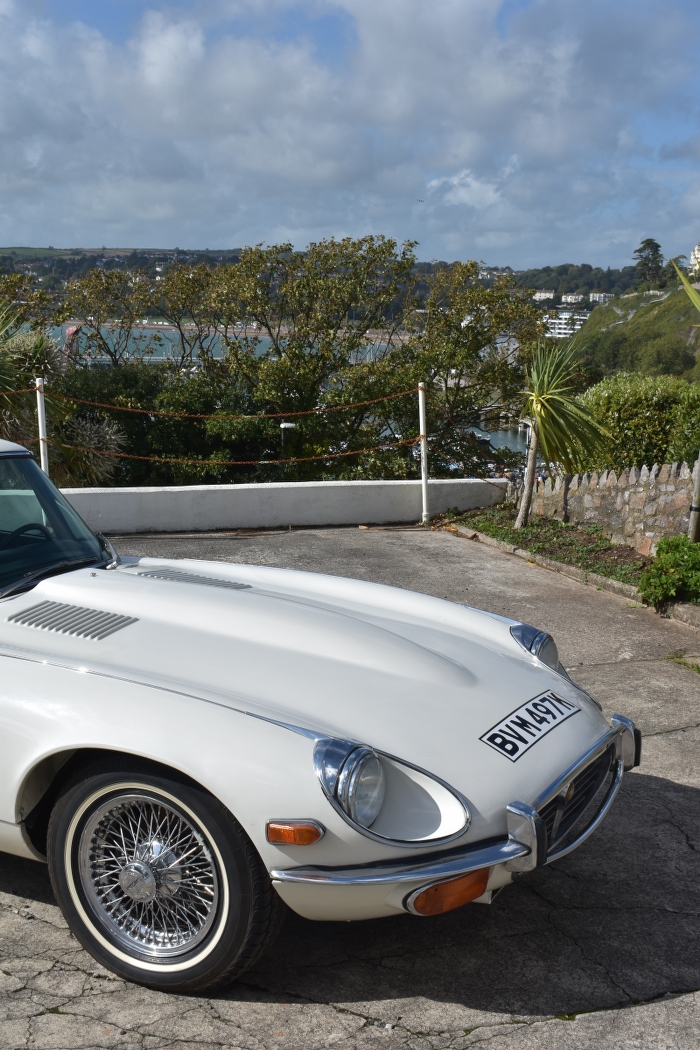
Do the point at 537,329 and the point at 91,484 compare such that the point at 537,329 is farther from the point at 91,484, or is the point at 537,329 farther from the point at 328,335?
the point at 91,484

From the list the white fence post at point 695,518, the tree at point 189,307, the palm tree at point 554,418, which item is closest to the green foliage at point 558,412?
the palm tree at point 554,418

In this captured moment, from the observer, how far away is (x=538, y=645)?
11.9 ft

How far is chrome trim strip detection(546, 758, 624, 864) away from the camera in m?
2.74

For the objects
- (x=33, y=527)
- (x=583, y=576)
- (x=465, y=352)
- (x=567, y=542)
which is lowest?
(x=583, y=576)

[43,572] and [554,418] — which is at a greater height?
[554,418]

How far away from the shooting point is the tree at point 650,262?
352 ft

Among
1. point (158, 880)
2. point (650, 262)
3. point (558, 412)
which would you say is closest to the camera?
point (158, 880)

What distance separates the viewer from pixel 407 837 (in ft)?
8.19

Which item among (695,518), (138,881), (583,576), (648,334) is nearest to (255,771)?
(138,881)

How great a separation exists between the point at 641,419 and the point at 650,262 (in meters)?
110

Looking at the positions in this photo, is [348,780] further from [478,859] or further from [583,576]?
[583,576]

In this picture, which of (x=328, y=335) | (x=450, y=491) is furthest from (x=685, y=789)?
(x=328, y=335)

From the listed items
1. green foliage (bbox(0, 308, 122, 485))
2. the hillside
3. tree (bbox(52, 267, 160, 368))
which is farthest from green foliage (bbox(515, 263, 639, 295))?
green foliage (bbox(0, 308, 122, 485))

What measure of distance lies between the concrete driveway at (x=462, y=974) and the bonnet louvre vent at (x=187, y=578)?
1.20 m
